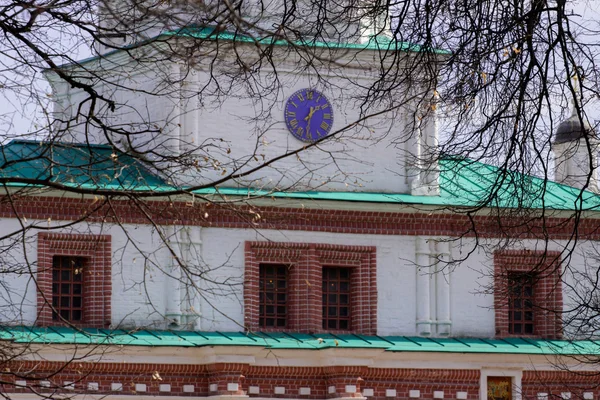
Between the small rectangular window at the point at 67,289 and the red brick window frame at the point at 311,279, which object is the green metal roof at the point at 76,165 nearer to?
the small rectangular window at the point at 67,289

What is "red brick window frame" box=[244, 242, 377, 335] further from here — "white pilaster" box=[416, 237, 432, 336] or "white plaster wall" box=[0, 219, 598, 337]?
"white pilaster" box=[416, 237, 432, 336]

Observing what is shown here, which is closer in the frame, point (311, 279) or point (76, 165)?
point (76, 165)

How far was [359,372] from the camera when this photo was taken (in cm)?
3206

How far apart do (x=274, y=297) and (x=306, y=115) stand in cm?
363

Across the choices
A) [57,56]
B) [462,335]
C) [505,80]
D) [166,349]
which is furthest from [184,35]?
[462,335]

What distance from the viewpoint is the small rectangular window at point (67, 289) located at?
105ft

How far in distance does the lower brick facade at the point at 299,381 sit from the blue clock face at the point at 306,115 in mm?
4584

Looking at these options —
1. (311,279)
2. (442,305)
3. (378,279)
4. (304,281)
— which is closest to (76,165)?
(304,281)

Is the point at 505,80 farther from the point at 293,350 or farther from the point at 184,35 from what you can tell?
the point at 293,350

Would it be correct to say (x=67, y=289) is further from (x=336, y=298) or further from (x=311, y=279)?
A: (x=336, y=298)

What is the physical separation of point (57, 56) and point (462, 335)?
21957 millimetres

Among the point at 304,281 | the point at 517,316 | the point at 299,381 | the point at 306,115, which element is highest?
the point at 306,115

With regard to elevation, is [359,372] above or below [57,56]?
below

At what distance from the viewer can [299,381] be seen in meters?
32.4
